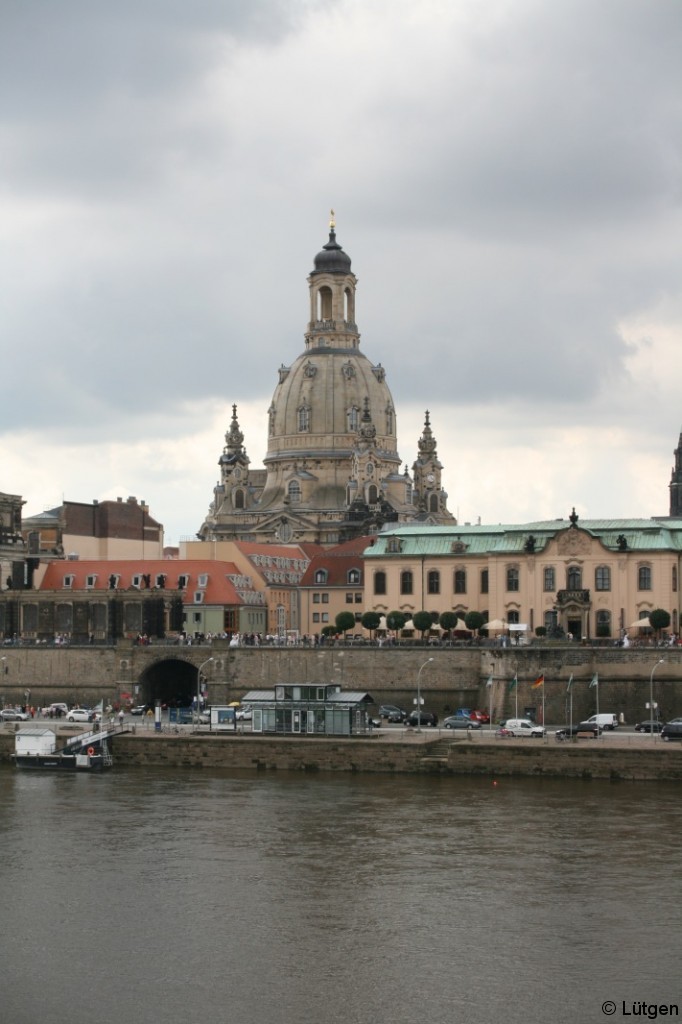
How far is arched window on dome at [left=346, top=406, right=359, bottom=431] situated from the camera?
155 meters

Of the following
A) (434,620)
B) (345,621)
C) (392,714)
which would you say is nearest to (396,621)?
(434,620)

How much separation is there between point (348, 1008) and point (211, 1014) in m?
3.07

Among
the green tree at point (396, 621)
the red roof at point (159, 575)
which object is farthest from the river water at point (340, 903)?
the red roof at point (159, 575)

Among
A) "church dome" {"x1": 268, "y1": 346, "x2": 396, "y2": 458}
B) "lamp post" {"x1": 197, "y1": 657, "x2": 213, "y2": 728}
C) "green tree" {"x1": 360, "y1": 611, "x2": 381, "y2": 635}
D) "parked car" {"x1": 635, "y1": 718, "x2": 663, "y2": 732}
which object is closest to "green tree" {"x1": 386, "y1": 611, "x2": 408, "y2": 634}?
"green tree" {"x1": 360, "y1": 611, "x2": 381, "y2": 635}

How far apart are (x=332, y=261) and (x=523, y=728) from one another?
293 feet

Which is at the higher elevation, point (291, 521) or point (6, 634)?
point (291, 521)

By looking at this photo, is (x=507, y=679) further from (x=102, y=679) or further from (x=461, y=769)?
(x=102, y=679)

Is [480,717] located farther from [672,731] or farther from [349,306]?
[349,306]

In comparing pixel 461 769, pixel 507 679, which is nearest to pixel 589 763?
pixel 461 769

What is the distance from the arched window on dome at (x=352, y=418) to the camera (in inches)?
6102

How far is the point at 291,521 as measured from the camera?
149 m

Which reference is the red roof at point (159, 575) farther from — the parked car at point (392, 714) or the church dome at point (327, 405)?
the church dome at point (327, 405)

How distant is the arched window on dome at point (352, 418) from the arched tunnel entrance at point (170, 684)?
55.8 meters

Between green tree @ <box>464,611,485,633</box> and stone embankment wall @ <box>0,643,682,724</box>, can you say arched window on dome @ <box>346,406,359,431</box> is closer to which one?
stone embankment wall @ <box>0,643,682,724</box>
